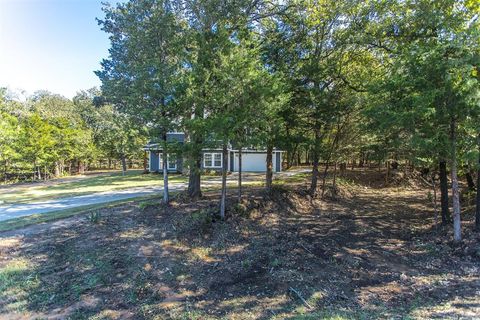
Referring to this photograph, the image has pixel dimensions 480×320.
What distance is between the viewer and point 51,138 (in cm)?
2728

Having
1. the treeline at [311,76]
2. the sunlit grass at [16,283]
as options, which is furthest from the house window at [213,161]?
the sunlit grass at [16,283]

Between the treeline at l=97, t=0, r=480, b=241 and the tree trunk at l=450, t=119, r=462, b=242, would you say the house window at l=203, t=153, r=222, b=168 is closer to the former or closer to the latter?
the treeline at l=97, t=0, r=480, b=241

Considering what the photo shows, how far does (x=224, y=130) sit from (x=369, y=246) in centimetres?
480

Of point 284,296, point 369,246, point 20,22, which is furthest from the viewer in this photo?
point 20,22

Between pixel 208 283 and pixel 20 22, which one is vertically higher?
pixel 20 22

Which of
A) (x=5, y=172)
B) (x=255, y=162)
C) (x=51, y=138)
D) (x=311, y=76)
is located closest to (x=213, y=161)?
(x=255, y=162)

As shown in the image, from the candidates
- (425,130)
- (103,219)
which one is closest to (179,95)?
(103,219)

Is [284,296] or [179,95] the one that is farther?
[179,95]

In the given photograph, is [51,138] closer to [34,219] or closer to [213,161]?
[213,161]

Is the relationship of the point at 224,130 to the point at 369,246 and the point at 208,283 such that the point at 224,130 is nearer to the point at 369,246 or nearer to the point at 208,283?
the point at 208,283

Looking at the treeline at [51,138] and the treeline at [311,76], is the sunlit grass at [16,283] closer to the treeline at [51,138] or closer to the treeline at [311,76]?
the treeline at [311,76]

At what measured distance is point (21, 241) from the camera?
23.9 feet

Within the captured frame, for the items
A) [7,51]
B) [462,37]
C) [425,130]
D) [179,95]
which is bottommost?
[425,130]

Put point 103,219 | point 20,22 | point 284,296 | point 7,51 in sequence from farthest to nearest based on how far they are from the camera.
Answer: point 7,51, point 20,22, point 103,219, point 284,296
